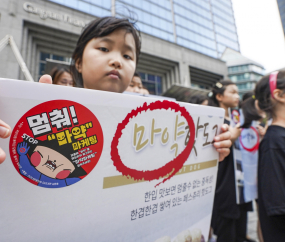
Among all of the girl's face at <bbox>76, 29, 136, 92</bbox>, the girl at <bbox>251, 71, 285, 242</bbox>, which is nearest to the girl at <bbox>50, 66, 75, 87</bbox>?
the girl's face at <bbox>76, 29, 136, 92</bbox>

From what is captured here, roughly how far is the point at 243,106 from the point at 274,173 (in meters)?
0.57

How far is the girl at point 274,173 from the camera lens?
2.14ft

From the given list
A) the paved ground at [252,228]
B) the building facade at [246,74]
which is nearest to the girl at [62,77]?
the paved ground at [252,228]

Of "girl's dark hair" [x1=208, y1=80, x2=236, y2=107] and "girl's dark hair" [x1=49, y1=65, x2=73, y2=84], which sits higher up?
"girl's dark hair" [x1=49, y1=65, x2=73, y2=84]

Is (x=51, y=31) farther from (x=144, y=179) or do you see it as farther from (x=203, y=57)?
(x=203, y=57)

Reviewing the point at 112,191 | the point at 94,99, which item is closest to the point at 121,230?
the point at 112,191

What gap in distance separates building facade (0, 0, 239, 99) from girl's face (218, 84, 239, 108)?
1640 millimetres

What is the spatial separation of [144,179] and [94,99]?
233 mm

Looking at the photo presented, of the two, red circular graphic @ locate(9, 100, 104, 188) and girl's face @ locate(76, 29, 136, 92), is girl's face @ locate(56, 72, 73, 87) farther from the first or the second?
red circular graphic @ locate(9, 100, 104, 188)

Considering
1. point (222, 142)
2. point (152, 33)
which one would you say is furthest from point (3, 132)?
point (152, 33)

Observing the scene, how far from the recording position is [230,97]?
4.79 ft

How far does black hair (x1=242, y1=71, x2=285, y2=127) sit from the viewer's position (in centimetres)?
89

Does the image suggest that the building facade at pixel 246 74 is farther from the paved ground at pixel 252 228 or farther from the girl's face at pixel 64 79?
the girl's face at pixel 64 79

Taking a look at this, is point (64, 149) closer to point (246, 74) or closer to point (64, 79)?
point (64, 79)
